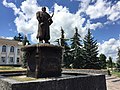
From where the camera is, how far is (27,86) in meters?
5.91

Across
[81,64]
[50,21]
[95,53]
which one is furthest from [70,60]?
[50,21]

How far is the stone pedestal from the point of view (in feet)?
28.5

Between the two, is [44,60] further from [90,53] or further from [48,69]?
[90,53]

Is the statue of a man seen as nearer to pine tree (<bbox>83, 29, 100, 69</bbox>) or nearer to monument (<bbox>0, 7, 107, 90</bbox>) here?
monument (<bbox>0, 7, 107, 90</bbox>)

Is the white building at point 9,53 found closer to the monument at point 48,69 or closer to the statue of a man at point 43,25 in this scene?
the statue of a man at point 43,25

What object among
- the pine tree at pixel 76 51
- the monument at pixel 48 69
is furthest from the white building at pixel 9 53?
the monument at pixel 48 69

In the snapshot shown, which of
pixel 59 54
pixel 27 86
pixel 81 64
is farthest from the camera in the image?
pixel 81 64

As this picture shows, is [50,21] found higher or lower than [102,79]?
higher

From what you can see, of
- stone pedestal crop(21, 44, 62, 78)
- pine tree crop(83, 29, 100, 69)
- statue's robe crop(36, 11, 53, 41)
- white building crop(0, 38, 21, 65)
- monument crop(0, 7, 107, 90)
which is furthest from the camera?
white building crop(0, 38, 21, 65)

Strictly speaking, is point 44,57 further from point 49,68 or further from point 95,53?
point 95,53

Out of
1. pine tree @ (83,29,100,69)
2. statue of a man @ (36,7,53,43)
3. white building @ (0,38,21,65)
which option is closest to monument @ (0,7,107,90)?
statue of a man @ (36,7,53,43)

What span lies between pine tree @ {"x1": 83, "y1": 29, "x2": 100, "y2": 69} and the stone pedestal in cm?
2378

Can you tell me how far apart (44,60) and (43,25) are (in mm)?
1983

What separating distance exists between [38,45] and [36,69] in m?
1.14
